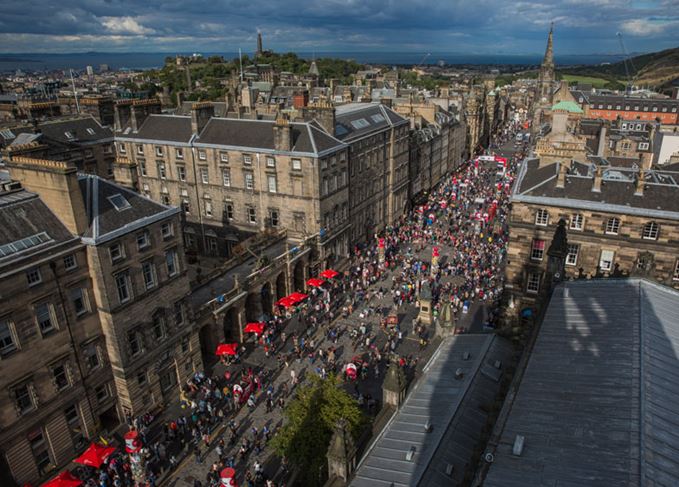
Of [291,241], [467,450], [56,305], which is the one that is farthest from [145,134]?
[467,450]

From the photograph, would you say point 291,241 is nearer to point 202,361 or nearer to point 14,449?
point 202,361

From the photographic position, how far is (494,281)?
161 feet

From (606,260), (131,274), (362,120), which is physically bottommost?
(606,260)

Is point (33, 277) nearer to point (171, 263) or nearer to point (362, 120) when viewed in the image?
point (171, 263)

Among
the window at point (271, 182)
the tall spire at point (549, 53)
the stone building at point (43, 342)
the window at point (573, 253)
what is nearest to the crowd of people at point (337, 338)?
the stone building at point (43, 342)

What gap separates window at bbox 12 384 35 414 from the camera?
24.7 meters

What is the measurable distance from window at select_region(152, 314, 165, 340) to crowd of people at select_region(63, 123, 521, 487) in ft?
16.0

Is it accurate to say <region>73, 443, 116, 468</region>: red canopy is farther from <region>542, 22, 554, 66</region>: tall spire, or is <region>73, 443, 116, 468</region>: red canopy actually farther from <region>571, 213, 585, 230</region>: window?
<region>542, 22, 554, 66</region>: tall spire

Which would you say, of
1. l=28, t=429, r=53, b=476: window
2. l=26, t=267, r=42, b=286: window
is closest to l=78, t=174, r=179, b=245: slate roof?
l=26, t=267, r=42, b=286: window

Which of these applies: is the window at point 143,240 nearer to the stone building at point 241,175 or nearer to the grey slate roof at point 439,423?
the stone building at point 241,175

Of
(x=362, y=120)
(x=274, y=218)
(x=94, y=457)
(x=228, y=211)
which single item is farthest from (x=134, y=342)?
(x=362, y=120)

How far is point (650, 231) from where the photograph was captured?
35.4 metres

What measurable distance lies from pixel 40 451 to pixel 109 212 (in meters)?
13.5

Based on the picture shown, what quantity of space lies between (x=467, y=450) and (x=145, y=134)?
50977 millimetres
